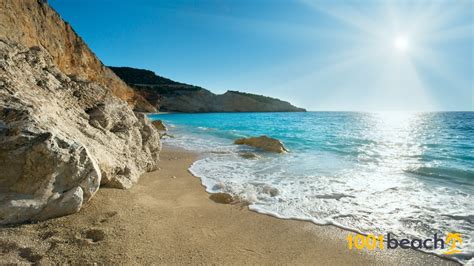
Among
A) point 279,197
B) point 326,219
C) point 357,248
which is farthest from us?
point 279,197

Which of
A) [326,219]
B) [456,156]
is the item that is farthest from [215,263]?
[456,156]

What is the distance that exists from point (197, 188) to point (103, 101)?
2.86m

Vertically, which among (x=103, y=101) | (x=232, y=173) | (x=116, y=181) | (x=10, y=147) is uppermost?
(x=103, y=101)

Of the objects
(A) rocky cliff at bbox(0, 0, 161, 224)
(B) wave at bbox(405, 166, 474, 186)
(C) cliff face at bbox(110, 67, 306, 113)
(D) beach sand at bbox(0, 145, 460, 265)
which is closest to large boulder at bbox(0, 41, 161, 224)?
(A) rocky cliff at bbox(0, 0, 161, 224)

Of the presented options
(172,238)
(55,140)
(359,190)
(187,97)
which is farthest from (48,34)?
(187,97)

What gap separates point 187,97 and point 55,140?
3357 inches

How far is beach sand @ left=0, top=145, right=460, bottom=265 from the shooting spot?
2328 millimetres

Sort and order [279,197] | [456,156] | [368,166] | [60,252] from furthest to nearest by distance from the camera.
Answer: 1. [456,156]
2. [368,166]
3. [279,197]
4. [60,252]

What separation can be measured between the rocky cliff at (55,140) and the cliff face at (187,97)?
242ft

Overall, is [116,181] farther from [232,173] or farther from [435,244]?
[435,244]

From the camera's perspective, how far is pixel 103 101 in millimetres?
5219

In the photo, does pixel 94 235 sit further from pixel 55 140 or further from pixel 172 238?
pixel 55 140

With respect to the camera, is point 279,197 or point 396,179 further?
point 396,179

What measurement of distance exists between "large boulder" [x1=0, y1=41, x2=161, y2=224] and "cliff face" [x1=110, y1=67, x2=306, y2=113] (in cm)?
7455
